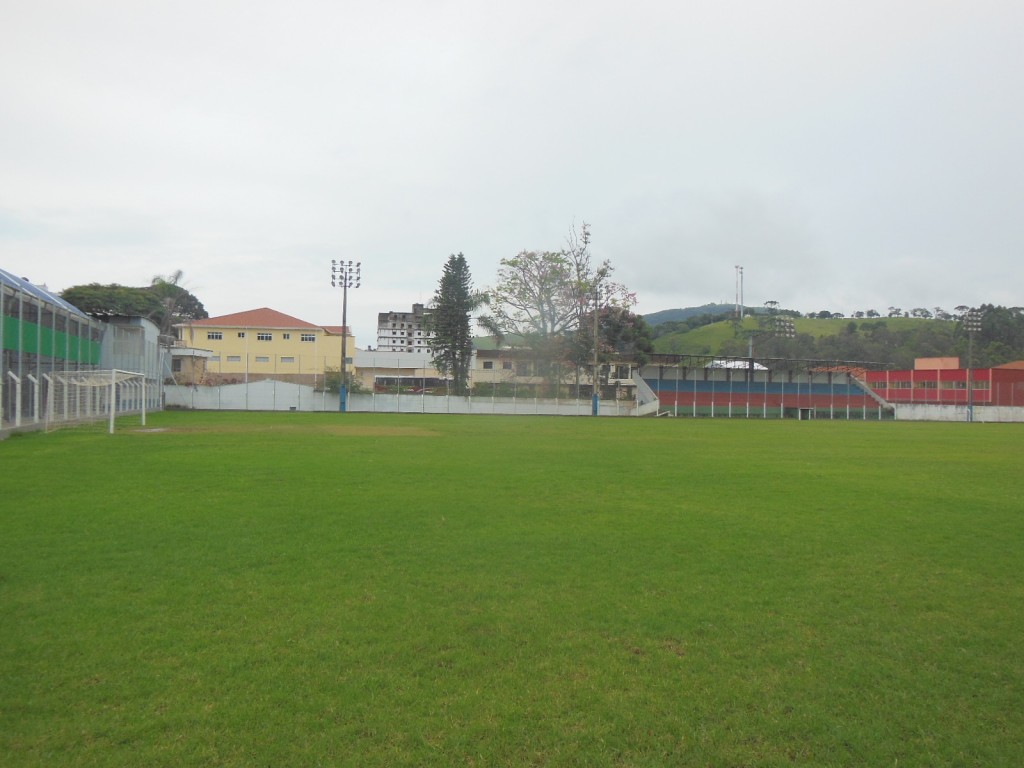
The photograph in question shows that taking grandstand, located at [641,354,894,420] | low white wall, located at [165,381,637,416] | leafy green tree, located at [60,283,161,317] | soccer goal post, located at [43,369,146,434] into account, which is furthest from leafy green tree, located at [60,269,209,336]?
grandstand, located at [641,354,894,420]

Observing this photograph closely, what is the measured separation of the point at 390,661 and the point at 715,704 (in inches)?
78.6

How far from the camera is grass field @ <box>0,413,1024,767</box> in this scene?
3.88 meters

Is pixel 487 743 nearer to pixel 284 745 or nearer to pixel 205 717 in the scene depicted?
pixel 284 745

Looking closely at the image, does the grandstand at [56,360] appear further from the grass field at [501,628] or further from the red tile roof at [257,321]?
the red tile roof at [257,321]

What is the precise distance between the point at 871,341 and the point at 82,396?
102m

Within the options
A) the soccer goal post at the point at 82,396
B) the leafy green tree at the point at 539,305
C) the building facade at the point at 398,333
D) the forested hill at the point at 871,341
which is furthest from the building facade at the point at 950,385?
the building facade at the point at 398,333

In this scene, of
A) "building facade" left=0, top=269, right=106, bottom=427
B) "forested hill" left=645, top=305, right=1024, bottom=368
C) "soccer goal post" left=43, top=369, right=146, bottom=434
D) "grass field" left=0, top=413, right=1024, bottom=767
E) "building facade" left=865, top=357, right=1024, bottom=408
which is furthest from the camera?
"forested hill" left=645, top=305, right=1024, bottom=368

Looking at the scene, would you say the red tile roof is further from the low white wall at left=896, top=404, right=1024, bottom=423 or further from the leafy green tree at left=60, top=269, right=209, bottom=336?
the low white wall at left=896, top=404, right=1024, bottom=423

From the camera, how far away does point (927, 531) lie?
31.2 ft

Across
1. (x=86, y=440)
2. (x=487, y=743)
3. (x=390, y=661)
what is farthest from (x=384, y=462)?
(x=487, y=743)

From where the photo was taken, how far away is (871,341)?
106 metres

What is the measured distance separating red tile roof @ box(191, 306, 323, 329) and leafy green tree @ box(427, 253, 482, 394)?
1382 centimetres

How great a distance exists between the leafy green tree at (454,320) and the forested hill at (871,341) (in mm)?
32410

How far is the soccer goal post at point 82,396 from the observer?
85.5 feet
